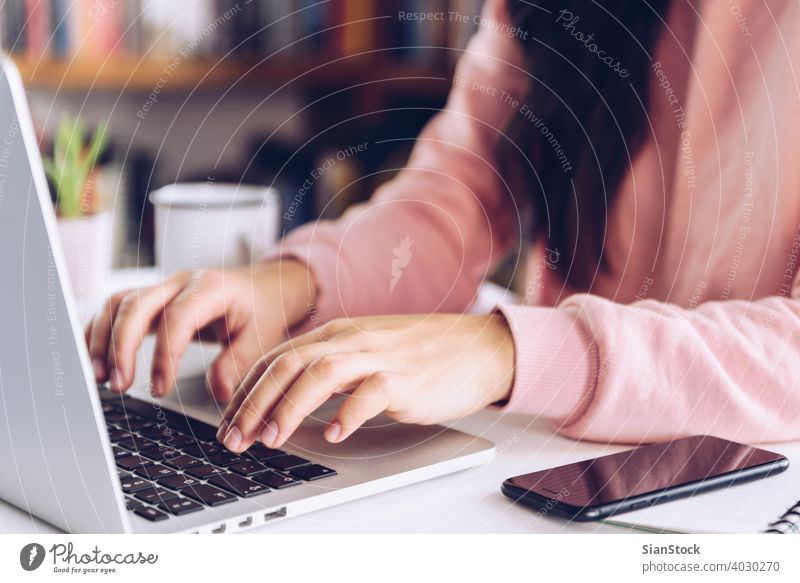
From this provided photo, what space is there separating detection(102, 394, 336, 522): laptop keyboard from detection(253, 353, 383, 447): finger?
0.04ft

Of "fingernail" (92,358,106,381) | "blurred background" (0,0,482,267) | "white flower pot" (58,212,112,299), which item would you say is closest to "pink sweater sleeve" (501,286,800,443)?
"fingernail" (92,358,106,381)

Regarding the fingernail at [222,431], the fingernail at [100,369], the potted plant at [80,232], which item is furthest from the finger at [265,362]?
the potted plant at [80,232]

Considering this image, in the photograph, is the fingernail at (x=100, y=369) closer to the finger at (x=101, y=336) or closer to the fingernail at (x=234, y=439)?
the finger at (x=101, y=336)

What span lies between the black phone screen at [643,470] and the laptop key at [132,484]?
140mm

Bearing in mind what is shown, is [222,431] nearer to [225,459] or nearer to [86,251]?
[225,459]

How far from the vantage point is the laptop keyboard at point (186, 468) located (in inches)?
13.0

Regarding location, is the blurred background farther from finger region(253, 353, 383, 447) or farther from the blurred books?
finger region(253, 353, 383, 447)

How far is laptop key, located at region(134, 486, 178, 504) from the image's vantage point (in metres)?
0.33

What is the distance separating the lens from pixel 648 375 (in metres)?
0.42

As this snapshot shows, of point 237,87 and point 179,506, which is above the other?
point 237,87

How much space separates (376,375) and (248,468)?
65 mm

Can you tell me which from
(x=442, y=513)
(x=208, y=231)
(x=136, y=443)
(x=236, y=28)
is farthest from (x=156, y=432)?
(x=236, y=28)

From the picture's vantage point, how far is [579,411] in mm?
424

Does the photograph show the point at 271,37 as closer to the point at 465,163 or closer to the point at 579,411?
the point at 465,163
